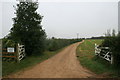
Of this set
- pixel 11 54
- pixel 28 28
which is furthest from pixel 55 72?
pixel 28 28

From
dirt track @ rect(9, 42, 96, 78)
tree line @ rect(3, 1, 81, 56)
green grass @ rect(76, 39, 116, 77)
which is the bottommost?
dirt track @ rect(9, 42, 96, 78)

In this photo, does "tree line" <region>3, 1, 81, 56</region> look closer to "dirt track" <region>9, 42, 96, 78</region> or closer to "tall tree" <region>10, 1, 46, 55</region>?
"tall tree" <region>10, 1, 46, 55</region>

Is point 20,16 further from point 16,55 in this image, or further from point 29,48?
point 16,55

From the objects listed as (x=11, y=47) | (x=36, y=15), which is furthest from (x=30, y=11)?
(x=11, y=47)

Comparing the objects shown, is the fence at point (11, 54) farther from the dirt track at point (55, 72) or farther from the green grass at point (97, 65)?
the green grass at point (97, 65)

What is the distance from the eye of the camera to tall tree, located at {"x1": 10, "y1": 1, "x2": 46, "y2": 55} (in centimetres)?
1259

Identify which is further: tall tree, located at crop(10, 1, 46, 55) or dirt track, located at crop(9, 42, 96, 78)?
tall tree, located at crop(10, 1, 46, 55)

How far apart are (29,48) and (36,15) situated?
407 cm

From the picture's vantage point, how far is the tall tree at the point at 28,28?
41.3ft

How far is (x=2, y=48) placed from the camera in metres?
9.69

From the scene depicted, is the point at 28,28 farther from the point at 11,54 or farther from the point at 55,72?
the point at 55,72

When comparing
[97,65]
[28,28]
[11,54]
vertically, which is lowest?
[97,65]

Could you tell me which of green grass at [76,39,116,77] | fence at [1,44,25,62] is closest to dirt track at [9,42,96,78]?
green grass at [76,39,116,77]

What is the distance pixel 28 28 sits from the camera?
1295cm
